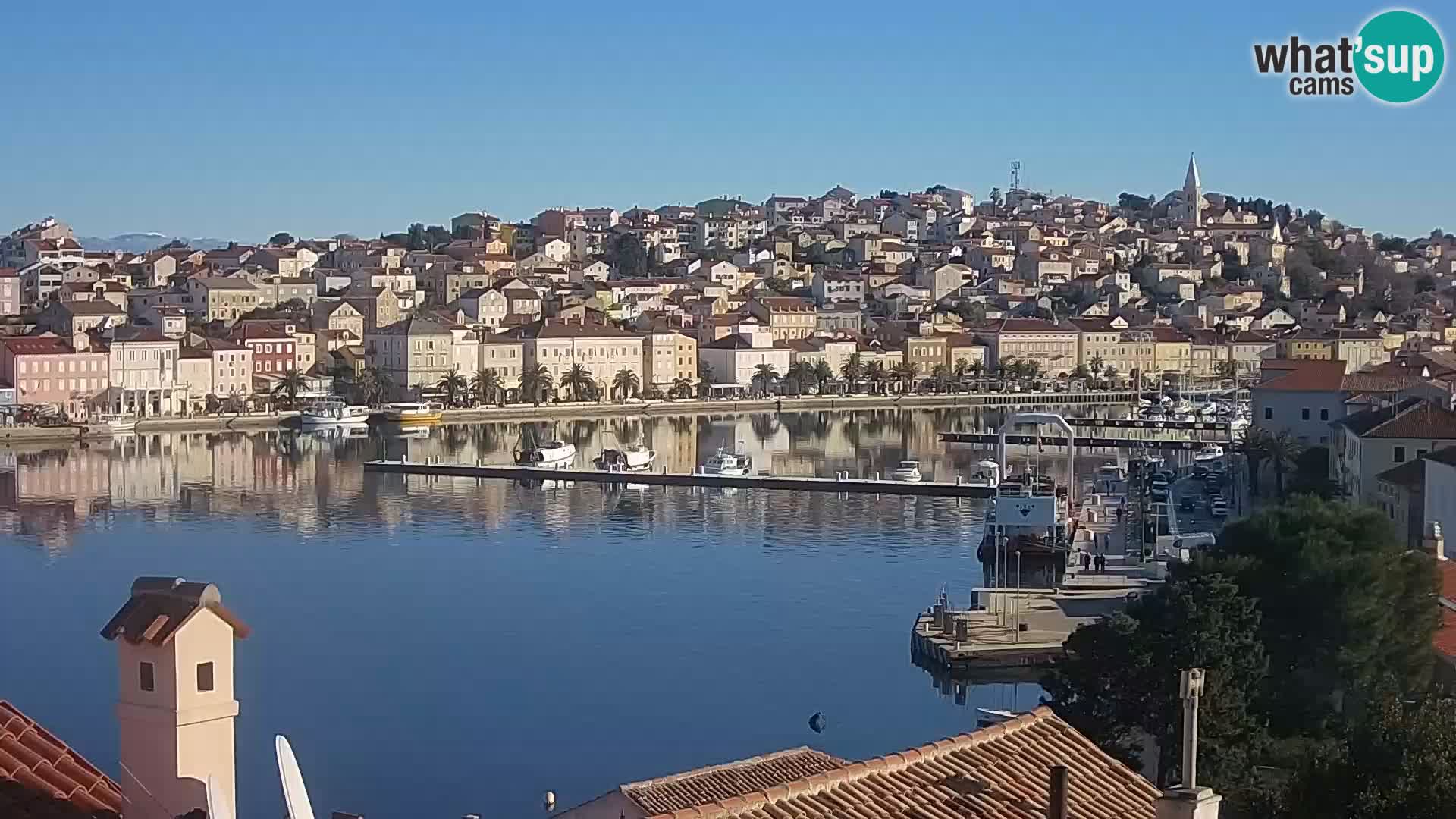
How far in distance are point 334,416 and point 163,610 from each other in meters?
23.7

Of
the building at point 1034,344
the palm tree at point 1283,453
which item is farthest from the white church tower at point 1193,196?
the palm tree at point 1283,453

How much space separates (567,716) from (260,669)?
171 cm

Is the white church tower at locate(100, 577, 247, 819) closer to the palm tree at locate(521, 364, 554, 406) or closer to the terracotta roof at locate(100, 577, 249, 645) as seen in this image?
the terracotta roof at locate(100, 577, 249, 645)

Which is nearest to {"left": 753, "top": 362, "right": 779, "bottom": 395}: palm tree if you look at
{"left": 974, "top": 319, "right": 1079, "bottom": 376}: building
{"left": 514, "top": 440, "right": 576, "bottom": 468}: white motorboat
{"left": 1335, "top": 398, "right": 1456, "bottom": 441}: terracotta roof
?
{"left": 974, "top": 319, "right": 1079, "bottom": 376}: building

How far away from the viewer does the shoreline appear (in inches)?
911

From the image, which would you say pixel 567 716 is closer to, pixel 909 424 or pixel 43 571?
pixel 43 571

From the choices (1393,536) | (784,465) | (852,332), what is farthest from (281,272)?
(1393,536)

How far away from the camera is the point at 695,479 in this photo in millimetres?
17750

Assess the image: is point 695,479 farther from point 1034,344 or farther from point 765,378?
point 1034,344

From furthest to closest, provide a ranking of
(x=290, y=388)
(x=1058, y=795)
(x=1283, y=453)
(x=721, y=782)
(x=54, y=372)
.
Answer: (x=290, y=388)
(x=54, y=372)
(x=1283, y=453)
(x=721, y=782)
(x=1058, y=795)

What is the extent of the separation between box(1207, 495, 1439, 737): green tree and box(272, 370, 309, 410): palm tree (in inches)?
824

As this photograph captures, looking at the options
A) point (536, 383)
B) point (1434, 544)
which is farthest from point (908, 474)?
point (536, 383)

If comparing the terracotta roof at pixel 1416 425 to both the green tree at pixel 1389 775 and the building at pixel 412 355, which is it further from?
the building at pixel 412 355

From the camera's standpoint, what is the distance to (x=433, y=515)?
15156mm
